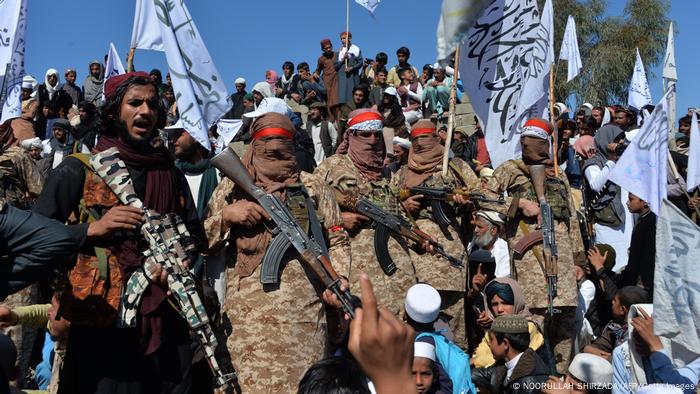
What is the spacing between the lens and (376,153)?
23.3 feet

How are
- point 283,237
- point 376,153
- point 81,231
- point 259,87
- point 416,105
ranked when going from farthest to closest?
1. point 259,87
2. point 416,105
3. point 376,153
4. point 283,237
5. point 81,231

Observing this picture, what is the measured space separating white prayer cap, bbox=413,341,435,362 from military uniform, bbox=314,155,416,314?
1509 mm

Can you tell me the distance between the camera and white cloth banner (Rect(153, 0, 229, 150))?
594cm

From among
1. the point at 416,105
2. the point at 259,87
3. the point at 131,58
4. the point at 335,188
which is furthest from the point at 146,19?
the point at 259,87

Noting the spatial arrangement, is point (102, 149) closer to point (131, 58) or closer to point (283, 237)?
point (283, 237)

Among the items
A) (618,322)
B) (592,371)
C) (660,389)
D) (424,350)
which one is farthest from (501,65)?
(660,389)

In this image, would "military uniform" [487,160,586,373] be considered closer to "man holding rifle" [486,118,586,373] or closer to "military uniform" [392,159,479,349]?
"man holding rifle" [486,118,586,373]

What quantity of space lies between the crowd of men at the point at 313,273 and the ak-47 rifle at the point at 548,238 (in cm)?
2

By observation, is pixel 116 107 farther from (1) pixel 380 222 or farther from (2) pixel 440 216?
(2) pixel 440 216

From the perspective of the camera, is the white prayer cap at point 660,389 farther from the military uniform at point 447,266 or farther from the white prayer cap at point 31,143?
the white prayer cap at point 31,143

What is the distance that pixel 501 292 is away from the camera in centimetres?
692

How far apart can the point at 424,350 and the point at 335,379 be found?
2.31 meters

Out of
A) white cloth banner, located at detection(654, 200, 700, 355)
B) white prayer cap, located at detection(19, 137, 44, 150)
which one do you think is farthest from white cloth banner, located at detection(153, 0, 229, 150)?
white prayer cap, located at detection(19, 137, 44, 150)

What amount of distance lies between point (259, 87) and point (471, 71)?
15013 millimetres
